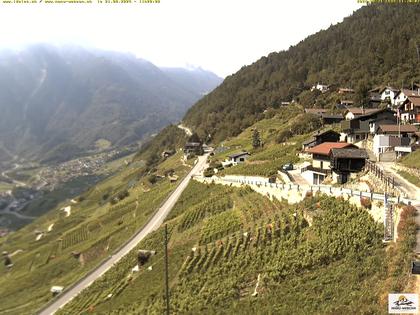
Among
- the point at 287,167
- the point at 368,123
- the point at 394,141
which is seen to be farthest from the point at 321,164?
the point at 368,123

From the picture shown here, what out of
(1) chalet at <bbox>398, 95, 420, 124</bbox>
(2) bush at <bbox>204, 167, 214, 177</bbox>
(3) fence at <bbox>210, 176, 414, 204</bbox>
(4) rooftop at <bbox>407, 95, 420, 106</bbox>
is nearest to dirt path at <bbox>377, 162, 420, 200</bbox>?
(3) fence at <bbox>210, 176, 414, 204</bbox>

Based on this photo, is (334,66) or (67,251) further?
(334,66)

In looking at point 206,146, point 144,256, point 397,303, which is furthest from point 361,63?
point 397,303

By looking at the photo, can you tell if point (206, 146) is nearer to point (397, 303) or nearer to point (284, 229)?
point (284, 229)

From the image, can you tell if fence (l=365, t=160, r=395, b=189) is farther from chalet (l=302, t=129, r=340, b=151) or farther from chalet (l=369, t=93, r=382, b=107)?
chalet (l=369, t=93, r=382, b=107)

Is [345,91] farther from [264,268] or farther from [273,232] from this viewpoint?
[264,268]

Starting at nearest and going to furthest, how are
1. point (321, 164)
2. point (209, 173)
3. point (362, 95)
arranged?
1. point (321, 164)
2. point (209, 173)
3. point (362, 95)
